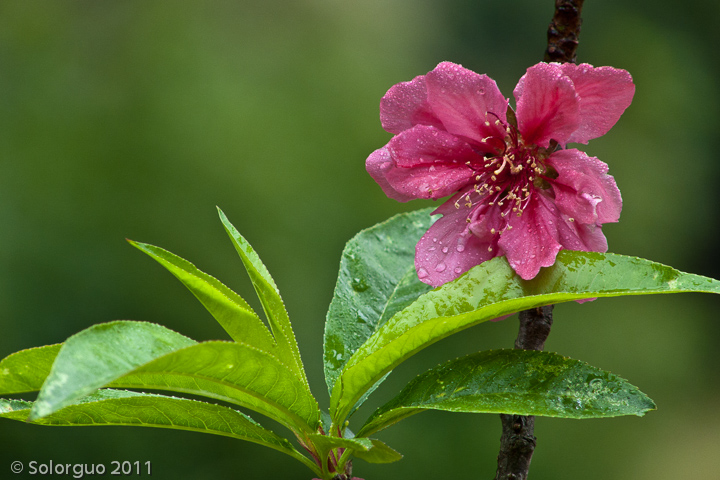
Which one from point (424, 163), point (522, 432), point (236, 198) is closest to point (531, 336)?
point (522, 432)

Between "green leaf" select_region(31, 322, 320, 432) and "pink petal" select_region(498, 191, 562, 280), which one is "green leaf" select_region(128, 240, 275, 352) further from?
"pink petal" select_region(498, 191, 562, 280)

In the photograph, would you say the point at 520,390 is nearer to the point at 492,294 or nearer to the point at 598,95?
the point at 492,294

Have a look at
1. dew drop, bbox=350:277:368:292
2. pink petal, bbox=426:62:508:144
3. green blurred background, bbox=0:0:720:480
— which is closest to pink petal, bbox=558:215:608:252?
pink petal, bbox=426:62:508:144

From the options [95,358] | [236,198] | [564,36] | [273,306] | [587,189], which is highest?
[236,198]

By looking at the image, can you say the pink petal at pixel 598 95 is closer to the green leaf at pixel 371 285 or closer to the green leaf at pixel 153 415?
the green leaf at pixel 371 285

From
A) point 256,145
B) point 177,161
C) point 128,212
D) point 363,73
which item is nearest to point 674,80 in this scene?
point 363,73

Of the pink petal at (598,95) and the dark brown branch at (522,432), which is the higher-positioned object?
the pink petal at (598,95)

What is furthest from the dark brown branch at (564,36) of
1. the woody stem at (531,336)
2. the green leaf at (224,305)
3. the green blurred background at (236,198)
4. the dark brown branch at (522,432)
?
the green blurred background at (236,198)
